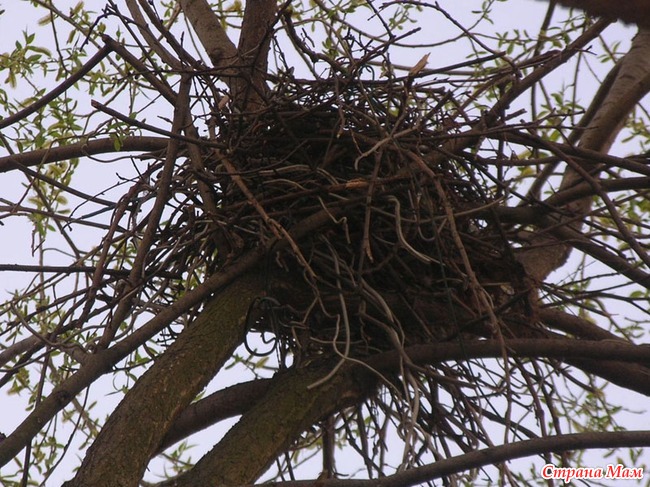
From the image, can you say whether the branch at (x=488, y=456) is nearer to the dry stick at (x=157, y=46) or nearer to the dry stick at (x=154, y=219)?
the dry stick at (x=154, y=219)

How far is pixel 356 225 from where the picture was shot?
1682 mm

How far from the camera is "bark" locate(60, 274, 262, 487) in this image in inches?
48.4

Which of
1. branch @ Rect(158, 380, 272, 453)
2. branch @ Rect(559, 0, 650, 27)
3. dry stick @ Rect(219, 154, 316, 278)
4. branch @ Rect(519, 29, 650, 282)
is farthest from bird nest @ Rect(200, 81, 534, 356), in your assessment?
branch @ Rect(559, 0, 650, 27)

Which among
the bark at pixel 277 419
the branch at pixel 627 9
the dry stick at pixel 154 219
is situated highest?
the dry stick at pixel 154 219

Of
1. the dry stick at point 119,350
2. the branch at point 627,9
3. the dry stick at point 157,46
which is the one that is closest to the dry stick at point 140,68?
the dry stick at point 157,46

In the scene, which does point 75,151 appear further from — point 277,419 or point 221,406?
point 277,419

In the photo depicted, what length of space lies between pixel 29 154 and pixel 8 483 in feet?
2.74

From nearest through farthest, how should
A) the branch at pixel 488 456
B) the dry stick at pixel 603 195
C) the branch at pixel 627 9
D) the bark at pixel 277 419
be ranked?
1. the branch at pixel 627 9
2. the branch at pixel 488 456
3. the bark at pixel 277 419
4. the dry stick at pixel 603 195

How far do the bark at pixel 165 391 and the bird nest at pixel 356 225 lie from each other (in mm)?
63

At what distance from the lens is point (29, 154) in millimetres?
1806

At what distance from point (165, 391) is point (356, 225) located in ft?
1.71

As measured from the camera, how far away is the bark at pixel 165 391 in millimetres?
1230

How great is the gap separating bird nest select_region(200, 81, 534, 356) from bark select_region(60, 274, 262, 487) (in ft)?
0.21

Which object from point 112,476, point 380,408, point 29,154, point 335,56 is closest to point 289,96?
point 335,56
